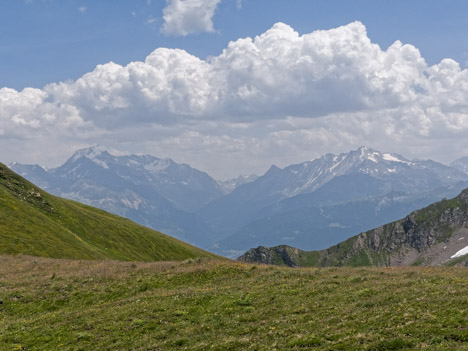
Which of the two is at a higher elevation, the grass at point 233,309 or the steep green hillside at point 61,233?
the steep green hillside at point 61,233

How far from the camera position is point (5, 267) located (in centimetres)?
4769

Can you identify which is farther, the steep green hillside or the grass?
the steep green hillside

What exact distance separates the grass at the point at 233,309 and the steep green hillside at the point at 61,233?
79.5 ft

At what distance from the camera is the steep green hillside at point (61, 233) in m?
67.2

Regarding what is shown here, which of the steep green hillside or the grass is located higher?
the steep green hillside

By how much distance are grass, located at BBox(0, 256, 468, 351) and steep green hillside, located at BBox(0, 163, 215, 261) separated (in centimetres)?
2423

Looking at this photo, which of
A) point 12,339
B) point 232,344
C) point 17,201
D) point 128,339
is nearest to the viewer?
point 232,344

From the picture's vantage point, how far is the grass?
21.5 meters

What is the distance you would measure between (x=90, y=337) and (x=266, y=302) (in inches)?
478

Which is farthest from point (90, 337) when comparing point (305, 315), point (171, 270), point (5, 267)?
point (5, 267)

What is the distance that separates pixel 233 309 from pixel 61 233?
5789 cm

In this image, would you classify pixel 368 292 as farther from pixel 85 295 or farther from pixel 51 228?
pixel 51 228

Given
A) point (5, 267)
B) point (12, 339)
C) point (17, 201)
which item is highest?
point (17, 201)

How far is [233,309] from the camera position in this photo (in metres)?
28.7
